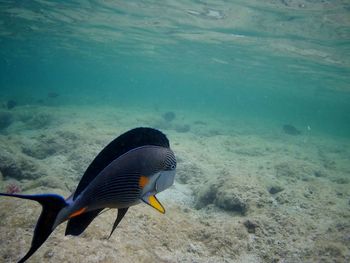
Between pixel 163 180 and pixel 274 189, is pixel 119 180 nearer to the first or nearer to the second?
pixel 163 180

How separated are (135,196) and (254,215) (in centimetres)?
523

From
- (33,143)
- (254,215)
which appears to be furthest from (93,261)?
(33,143)

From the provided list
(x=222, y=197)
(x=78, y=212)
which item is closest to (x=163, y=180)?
(x=78, y=212)

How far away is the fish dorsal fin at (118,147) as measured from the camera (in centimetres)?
147

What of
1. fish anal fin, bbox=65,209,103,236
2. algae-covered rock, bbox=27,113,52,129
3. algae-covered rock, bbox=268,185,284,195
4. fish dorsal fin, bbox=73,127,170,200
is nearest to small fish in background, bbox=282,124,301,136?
algae-covered rock, bbox=268,185,284,195

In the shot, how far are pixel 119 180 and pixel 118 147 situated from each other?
0.62 feet

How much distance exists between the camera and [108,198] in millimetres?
1483

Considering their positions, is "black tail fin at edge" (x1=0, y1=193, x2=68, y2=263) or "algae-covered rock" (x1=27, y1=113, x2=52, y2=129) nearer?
"black tail fin at edge" (x1=0, y1=193, x2=68, y2=263)

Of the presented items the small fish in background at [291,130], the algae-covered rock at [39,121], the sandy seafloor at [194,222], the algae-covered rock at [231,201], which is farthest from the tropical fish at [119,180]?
the small fish in background at [291,130]

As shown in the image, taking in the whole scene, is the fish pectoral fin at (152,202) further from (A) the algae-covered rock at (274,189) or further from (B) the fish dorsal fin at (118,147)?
(A) the algae-covered rock at (274,189)

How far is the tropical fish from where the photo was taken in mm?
1333

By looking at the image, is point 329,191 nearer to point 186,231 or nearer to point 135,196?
point 186,231

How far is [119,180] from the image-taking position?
59.5 inches

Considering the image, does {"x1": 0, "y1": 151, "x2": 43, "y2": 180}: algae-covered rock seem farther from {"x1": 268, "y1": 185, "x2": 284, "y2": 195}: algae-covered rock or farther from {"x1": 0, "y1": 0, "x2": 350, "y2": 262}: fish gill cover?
{"x1": 268, "y1": 185, "x2": 284, "y2": 195}: algae-covered rock
